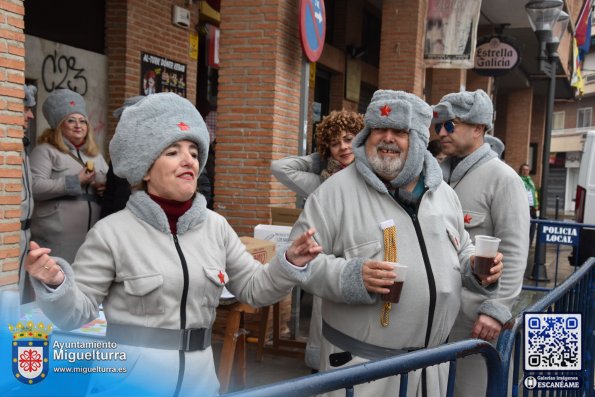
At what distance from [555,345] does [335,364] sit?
39.4 inches

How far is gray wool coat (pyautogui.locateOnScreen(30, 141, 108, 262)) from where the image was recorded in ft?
16.0

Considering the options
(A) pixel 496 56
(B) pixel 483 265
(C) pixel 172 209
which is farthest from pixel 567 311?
(A) pixel 496 56

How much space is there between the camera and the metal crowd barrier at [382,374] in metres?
1.46

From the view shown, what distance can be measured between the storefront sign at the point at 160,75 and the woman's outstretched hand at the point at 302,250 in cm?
718

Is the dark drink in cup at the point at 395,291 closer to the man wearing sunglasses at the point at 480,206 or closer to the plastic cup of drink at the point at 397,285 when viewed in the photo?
the plastic cup of drink at the point at 397,285

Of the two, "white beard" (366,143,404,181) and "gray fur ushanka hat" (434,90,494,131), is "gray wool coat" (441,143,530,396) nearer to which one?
"gray fur ushanka hat" (434,90,494,131)

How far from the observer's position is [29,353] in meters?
1.81

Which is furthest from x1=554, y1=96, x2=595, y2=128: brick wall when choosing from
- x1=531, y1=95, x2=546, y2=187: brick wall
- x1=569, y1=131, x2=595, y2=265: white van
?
x1=569, y1=131, x2=595, y2=265: white van

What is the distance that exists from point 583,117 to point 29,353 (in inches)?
1820

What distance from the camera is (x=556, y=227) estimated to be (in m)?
7.20

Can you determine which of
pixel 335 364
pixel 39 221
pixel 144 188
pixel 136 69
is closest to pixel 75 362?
pixel 144 188

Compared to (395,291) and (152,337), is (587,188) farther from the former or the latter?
(152,337)

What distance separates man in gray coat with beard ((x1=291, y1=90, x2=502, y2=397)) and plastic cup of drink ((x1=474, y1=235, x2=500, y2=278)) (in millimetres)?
114

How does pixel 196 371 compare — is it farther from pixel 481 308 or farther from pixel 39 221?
pixel 39 221
